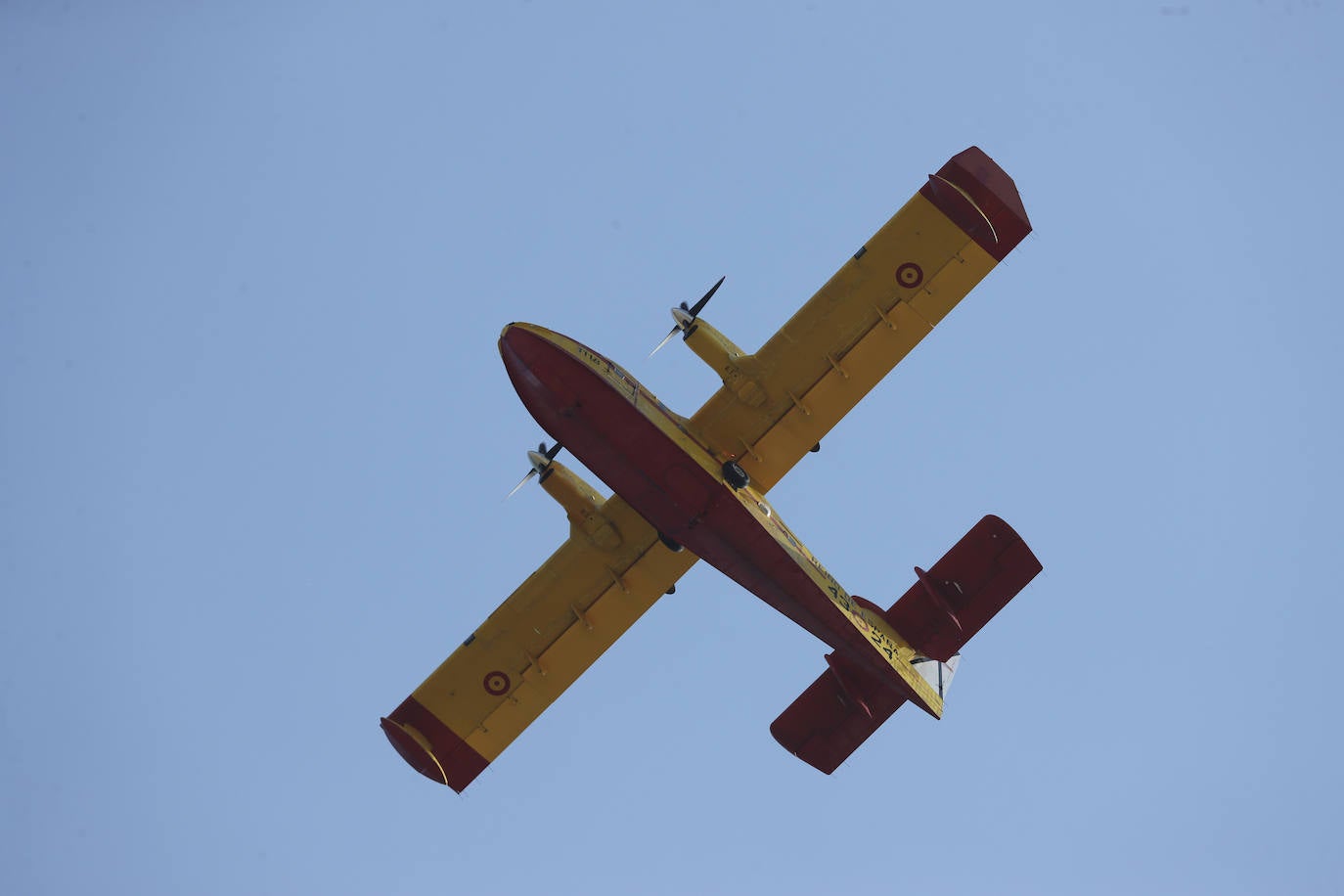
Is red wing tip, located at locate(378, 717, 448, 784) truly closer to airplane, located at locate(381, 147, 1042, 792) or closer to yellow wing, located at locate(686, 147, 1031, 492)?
airplane, located at locate(381, 147, 1042, 792)

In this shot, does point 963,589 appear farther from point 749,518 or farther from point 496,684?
point 496,684

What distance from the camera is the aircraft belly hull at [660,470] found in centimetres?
2455

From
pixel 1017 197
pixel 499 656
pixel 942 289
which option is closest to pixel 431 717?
pixel 499 656

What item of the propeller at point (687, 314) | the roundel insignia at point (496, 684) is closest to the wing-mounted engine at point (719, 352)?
the propeller at point (687, 314)

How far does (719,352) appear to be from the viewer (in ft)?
85.5

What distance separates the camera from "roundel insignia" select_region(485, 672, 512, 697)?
29.0 meters

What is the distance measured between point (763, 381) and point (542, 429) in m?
4.17

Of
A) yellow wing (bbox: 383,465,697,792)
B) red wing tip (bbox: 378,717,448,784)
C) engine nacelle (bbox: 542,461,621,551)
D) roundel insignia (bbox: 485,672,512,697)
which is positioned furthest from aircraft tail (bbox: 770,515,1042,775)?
red wing tip (bbox: 378,717,448,784)

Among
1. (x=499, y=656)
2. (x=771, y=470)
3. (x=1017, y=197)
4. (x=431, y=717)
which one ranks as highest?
(x=1017, y=197)

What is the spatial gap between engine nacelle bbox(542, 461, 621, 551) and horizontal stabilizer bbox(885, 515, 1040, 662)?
5919 millimetres

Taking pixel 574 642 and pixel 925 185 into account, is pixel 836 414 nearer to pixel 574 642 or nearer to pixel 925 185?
pixel 925 185

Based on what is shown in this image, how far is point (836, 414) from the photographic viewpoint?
26609mm

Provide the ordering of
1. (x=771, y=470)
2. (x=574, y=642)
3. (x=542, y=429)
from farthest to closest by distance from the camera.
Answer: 1. (x=574, y=642)
2. (x=771, y=470)
3. (x=542, y=429)

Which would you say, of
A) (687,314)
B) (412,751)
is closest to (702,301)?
(687,314)
